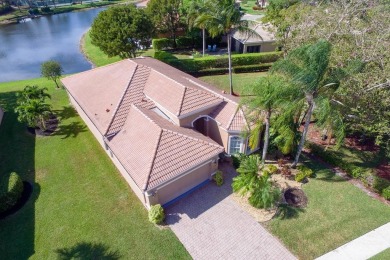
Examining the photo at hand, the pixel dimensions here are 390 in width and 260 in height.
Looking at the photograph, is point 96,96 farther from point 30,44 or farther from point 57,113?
point 30,44

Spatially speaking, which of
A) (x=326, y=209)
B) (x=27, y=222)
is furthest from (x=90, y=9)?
(x=326, y=209)

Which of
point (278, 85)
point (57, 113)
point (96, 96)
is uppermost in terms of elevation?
point (278, 85)

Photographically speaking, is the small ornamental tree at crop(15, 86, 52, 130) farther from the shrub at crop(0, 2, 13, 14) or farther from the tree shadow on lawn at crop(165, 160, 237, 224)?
the shrub at crop(0, 2, 13, 14)

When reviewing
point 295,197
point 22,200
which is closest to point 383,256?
point 295,197

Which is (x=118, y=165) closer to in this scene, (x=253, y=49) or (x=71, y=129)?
(x=71, y=129)

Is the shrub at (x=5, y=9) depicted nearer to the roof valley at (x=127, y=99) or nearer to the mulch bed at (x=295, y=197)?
the roof valley at (x=127, y=99)

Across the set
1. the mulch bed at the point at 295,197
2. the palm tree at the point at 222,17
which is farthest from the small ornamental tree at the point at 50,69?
the mulch bed at the point at 295,197
